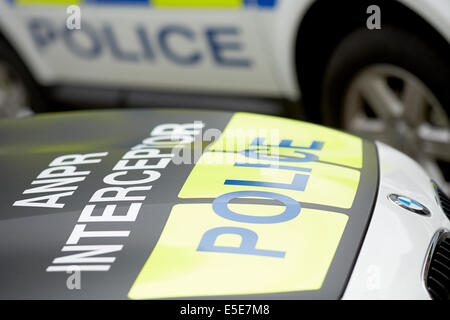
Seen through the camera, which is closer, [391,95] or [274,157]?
[274,157]

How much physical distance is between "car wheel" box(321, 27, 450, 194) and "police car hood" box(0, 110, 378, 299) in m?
0.80

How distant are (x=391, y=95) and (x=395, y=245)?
5.35ft

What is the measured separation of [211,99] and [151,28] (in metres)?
0.42

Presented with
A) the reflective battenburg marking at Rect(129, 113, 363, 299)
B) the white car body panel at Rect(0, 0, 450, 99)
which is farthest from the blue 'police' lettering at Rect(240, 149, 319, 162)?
the white car body panel at Rect(0, 0, 450, 99)

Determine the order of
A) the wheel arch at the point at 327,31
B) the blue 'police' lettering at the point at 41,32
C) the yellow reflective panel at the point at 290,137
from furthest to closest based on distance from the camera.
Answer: the blue 'police' lettering at the point at 41,32 → the wheel arch at the point at 327,31 → the yellow reflective panel at the point at 290,137

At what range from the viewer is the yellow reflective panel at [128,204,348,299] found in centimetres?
103

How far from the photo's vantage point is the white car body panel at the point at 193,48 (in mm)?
2582

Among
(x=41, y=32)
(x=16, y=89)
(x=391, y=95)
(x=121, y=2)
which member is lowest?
(x=16, y=89)

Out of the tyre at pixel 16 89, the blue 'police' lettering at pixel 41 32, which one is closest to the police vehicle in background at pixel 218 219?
the blue 'police' lettering at pixel 41 32

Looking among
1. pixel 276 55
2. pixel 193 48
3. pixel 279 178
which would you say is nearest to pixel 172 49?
pixel 193 48

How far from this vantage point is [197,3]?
266 cm

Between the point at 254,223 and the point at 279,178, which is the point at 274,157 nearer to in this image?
the point at 279,178

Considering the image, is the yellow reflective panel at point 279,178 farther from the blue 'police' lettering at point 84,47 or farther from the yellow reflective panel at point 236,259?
the blue 'police' lettering at point 84,47

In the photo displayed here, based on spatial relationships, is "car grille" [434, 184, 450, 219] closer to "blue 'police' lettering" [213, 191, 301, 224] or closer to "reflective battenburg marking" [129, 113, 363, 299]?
"reflective battenburg marking" [129, 113, 363, 299]
